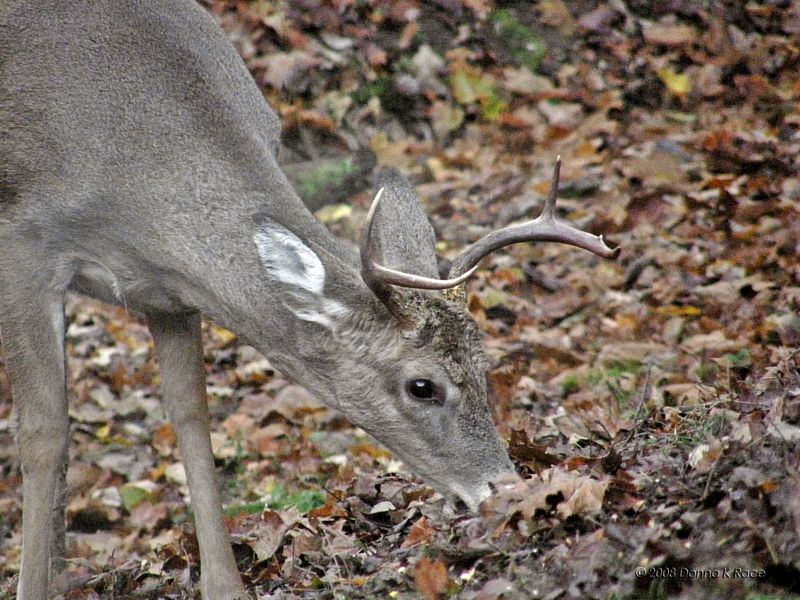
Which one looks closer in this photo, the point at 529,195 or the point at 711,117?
the point at 529,195

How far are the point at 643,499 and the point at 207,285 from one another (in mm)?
2103

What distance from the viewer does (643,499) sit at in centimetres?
413

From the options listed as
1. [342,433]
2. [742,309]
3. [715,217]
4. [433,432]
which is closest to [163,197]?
[433,432]

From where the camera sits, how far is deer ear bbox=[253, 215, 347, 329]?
4.91m

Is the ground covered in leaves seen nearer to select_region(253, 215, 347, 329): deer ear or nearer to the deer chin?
the deer chin

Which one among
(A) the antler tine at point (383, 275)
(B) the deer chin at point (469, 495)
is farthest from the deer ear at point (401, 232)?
(B) the deer chin at point (469, 495)

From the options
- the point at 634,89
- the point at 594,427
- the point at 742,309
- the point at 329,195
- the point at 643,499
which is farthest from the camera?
Answer: the point at 634,89

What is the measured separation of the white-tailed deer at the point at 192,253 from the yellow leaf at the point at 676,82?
21.7 feet

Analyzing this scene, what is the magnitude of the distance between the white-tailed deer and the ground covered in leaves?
445 mm

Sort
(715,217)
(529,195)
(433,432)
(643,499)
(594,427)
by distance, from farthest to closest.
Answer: (529,195) → (715,217) → (594,427) → (433,432) → (643,499)

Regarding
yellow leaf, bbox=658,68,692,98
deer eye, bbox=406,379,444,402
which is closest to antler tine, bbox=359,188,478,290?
deer eye, bbox=406,379,444,402

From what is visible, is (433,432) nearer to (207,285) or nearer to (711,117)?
(207,285)

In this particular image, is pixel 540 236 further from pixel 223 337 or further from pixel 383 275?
pixel 223 337

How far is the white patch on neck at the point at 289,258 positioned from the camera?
491 cm
